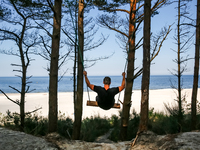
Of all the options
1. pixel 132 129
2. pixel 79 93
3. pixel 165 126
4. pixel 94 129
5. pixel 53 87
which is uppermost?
pixel 53 87

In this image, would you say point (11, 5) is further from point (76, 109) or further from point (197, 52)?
point (197, 52)

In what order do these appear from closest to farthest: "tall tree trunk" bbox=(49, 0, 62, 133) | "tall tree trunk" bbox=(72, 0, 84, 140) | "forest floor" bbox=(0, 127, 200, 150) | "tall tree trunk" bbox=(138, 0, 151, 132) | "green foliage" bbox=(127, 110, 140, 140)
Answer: "forest floor" bbox=(0, 127, 200, 150)
"tall tree trunk" bbox=(138, 0, 151, 132)
"tall tree trunk" bbox=(49, 0, 62, 133)
"tall tree trunk" bbox=(72, 0, 84, 140)
"green foliage" bbox=(127, 110, 140, 140)

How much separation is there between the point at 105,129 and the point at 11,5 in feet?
20.4

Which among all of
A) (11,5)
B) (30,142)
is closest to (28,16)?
(11,5)

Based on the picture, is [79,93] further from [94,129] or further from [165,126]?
[165,126]

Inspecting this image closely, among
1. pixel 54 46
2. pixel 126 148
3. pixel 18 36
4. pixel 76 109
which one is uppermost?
pixel 18 36

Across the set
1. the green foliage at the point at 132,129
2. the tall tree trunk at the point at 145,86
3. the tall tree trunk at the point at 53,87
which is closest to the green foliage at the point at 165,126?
the green foliage at the point at 132,129

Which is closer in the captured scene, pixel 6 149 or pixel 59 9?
pixel 6 149

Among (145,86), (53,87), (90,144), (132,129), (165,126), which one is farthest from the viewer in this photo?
(132,129)

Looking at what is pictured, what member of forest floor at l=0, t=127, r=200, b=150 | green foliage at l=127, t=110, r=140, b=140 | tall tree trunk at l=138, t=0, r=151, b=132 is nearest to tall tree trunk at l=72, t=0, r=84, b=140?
forest floor at l=0, t=127, r=200, b=150

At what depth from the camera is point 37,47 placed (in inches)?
284

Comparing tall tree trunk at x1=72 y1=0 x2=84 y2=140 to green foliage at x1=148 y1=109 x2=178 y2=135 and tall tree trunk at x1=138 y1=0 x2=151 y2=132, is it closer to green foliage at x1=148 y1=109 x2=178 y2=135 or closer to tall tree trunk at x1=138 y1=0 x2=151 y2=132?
tall tree trunk at x1=138 y1=0 x2=151 y2=132

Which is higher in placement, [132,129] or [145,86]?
[145,86]

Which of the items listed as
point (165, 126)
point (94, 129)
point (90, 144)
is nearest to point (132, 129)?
point (165, 126)
